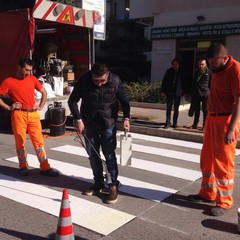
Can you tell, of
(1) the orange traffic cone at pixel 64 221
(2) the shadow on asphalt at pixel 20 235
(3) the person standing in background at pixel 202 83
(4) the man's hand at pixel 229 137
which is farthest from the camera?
(3) the person standing in background at pixel 202 83

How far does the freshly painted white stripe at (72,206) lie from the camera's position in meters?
4.15

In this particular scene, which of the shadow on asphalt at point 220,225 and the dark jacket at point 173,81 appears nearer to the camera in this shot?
the shadow on asphalt at point 220,225

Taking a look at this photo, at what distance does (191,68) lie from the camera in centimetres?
1922

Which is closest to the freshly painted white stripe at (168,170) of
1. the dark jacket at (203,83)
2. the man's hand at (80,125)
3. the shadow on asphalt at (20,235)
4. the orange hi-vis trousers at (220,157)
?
the orange hi-vis trousers at (220,157)

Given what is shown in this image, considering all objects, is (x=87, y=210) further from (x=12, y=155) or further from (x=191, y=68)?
(x=191, y=68)

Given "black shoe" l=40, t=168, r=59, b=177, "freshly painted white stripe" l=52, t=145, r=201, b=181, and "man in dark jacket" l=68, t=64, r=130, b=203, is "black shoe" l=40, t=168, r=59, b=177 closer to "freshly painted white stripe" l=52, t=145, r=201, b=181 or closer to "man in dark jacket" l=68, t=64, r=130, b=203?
"man in dark jacket" l=68, t=64, r=130, b=203

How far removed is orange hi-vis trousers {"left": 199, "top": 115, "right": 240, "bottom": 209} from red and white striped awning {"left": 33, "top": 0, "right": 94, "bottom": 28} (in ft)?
17.8

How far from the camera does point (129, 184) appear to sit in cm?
555

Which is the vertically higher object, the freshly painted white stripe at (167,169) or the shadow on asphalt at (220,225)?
the shadow on asphalt at (220,225)

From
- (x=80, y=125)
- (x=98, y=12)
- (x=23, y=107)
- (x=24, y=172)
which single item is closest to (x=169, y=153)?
(x=24, y=172)

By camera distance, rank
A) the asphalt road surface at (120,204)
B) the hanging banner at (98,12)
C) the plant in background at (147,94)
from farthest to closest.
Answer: the plant in background at (147,94)
the hanging banner at (98,12)
the asphalt road surface at (120,204)

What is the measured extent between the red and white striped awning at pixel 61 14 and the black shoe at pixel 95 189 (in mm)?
4872

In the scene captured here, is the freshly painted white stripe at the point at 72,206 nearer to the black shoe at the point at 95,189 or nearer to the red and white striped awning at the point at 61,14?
the black shoe at the point at 95,189

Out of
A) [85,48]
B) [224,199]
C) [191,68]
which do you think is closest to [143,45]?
[191,68]
